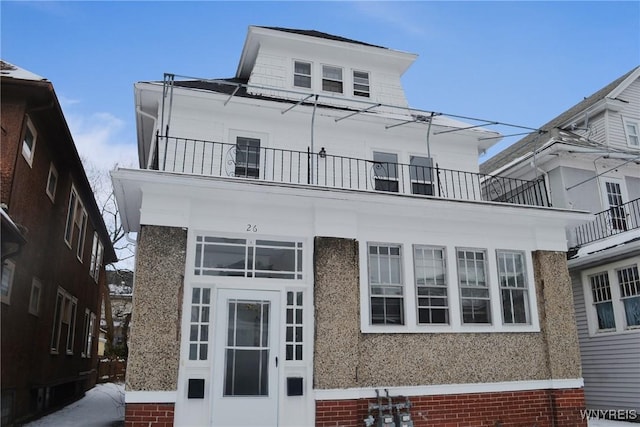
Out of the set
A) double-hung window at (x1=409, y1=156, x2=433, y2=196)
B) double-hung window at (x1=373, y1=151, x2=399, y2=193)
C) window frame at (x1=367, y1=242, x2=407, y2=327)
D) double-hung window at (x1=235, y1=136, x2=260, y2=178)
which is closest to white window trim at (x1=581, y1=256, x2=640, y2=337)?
double-hung window at (x1=409, y1=156, x2=433, y2=196)

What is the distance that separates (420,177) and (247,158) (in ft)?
13.3

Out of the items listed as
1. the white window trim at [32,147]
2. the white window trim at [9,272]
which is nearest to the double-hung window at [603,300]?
the white window trim at [9,272]

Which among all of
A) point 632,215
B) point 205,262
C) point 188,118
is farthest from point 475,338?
point 632,215

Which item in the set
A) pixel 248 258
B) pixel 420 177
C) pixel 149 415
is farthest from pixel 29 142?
pixel 420 177

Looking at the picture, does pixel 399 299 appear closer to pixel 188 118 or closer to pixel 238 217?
pixel 238 217

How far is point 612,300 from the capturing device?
38.0ft

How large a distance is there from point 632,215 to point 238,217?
474 inches

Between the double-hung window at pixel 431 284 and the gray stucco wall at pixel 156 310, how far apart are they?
4254 millimetres

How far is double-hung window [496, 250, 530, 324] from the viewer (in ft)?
31.5

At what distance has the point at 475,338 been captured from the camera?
913 cm

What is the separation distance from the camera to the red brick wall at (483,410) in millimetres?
8039

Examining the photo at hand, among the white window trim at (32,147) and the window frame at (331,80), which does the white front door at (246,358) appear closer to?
the white window trim at (32,147)

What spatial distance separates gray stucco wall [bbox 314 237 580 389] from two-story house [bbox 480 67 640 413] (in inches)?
101

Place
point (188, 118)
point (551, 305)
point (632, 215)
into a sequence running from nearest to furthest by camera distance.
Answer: point (551, 305) < point (188, 118) < point (632, 215)
